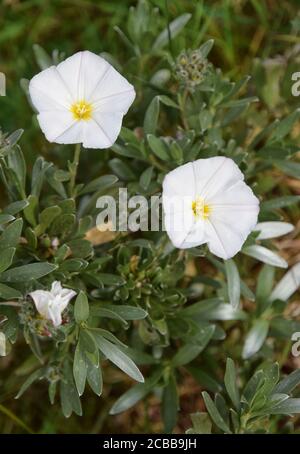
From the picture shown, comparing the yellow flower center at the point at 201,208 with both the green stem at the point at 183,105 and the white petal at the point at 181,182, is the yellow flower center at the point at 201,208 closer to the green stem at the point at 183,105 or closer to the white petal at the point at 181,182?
the white petal at the point at 181,182

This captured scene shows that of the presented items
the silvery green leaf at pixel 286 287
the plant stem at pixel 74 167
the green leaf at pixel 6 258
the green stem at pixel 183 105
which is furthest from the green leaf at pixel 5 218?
the silvery green leaf at pixel 286 287

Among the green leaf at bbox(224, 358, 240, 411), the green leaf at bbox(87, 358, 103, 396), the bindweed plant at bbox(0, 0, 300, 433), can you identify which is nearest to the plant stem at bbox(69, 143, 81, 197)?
the bindweed plant at bbox(0, 0, 300, 433)

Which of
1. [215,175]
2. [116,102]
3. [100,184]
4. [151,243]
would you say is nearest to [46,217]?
[100,184]

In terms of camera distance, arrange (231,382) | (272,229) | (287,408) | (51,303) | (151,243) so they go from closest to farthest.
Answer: (51,303) < (287,408) < (231,382) < (151,243) < (272,229)

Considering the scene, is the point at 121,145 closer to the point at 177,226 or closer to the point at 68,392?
the point at 177,226

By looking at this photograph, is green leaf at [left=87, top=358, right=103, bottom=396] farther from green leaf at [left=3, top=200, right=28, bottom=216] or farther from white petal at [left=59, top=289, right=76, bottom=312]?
green leaf at [left=3, top=200, right=28, bottom=216]

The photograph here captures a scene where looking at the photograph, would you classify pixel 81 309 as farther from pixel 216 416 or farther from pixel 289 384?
pixel 289 384
